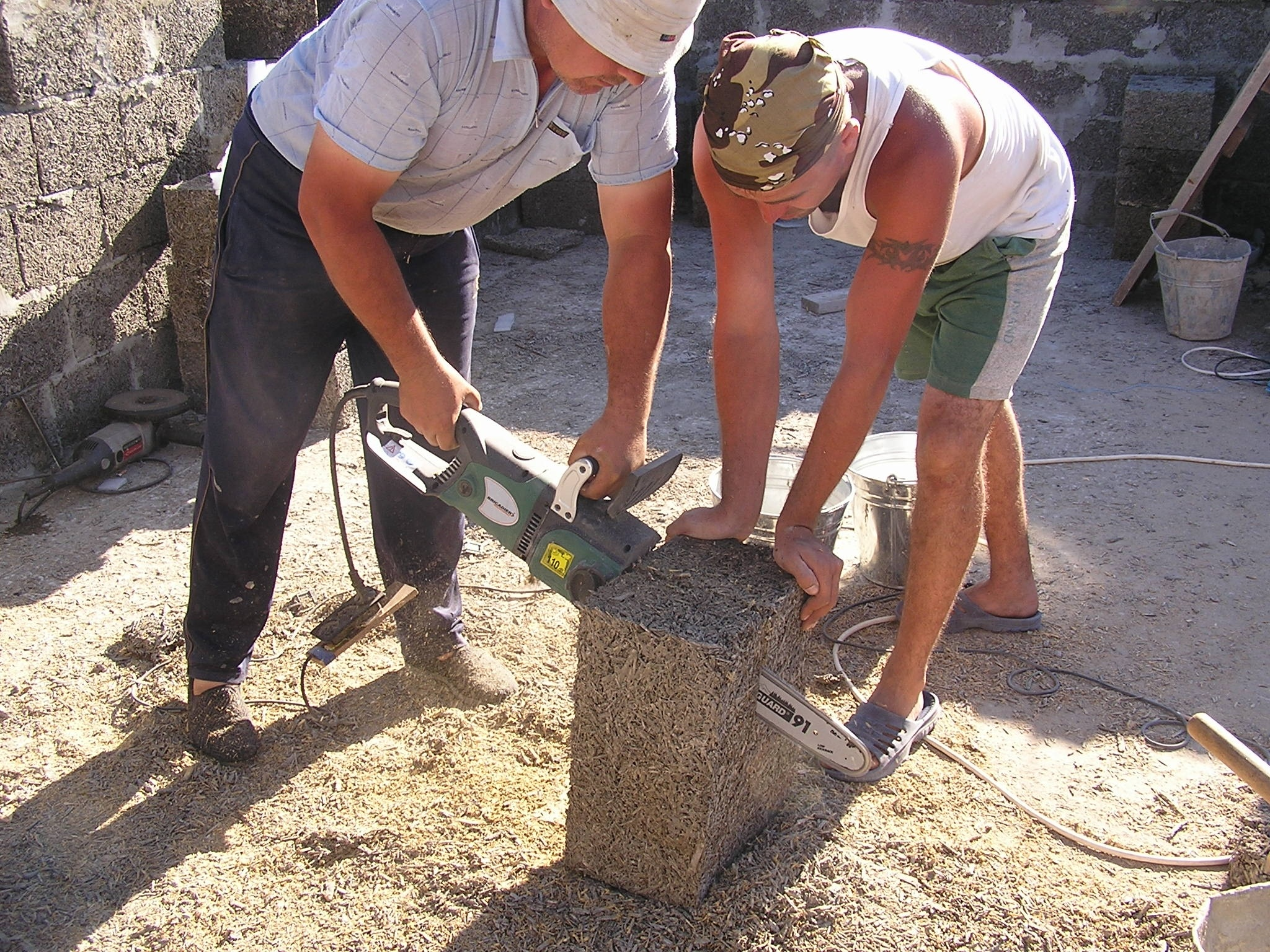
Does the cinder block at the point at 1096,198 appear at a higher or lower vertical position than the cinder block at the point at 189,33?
lower

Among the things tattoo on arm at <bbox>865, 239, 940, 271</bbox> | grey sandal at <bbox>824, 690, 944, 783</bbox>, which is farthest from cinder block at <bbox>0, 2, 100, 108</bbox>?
grey sandal at <bbox>824, 690, 944, 783</bbox>

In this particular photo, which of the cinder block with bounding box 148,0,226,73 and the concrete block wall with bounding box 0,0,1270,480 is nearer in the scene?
the concrete block wall with bounding box 0,0,1270,480

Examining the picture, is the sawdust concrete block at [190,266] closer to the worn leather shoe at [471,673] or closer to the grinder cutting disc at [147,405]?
the grinder cutting disc at [147,405]

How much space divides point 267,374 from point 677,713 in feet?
3.92

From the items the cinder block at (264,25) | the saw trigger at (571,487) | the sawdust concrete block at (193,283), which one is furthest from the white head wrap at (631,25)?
the cinder block at (264,25)

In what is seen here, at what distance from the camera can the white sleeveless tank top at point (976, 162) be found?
85.1 inches

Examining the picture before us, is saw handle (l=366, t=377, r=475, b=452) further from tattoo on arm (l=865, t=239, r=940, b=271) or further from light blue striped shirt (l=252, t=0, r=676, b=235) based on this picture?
tattoo on arm (l=865, t=239, r=940, b=271)

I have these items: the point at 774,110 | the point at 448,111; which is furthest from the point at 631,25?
the point at 448,111

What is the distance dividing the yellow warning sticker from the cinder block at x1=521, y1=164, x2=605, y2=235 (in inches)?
209

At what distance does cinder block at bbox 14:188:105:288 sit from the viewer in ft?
12.5

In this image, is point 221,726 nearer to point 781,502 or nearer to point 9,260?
point 781,502

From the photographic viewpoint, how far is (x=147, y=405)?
4.26 m

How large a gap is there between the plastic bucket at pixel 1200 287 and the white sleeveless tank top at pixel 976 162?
3.15m

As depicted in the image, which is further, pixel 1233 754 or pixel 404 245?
pixel 404 245
